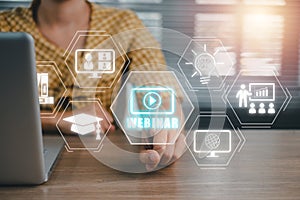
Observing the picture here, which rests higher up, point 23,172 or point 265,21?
point 265,21

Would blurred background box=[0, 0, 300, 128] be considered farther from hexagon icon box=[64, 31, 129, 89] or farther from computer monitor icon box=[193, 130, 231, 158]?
computer monitor icon box=[193, 130, 231, 158]

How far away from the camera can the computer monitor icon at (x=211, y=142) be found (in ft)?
2.59

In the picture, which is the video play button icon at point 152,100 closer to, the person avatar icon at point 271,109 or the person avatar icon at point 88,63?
the person avatar icon at point 88,63

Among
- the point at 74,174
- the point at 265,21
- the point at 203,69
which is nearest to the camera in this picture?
the point at 74,174

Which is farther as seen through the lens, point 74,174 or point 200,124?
point 200,124

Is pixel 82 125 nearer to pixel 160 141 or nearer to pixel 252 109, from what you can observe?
pixel 160 141

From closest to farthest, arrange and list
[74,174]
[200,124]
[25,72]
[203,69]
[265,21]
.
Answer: [25,72] < [74,174] < [200,124] < [203,69] < [265,21]

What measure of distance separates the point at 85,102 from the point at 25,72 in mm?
588

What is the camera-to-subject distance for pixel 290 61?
4.32 feet

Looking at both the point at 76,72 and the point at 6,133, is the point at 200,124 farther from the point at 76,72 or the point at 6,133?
the point at 6,133

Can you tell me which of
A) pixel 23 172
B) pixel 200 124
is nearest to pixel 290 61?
pixel 200 124

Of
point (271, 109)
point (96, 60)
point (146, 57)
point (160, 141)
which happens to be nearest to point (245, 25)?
point (271, 109)

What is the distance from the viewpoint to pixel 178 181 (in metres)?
0.62

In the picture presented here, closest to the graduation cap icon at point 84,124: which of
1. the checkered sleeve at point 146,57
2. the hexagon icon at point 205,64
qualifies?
the checkered sleeve at point 146,57
